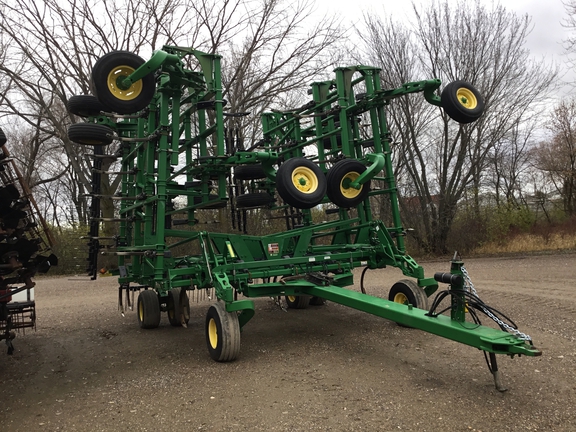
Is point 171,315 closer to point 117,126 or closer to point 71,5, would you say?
point 117,126

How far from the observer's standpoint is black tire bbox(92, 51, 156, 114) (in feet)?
19.4

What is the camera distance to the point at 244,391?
4539 mm

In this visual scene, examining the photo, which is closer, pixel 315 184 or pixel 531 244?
pixel 315 184

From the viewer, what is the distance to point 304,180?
245 inches

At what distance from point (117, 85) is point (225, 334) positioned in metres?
3.30

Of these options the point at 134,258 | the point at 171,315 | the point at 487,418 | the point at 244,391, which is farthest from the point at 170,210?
the point at 487,418

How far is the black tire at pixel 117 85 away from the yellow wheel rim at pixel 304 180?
6.81 ft

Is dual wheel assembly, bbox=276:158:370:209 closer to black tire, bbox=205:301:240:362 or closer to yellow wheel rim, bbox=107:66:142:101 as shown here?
black tire, bbox=205:301:240:362

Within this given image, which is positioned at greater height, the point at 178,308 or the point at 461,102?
the point at 461,102

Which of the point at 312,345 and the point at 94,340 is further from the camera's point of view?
the point at 94,340

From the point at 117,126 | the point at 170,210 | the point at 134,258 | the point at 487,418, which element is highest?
the point at 117,126

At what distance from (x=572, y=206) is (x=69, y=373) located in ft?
75.3

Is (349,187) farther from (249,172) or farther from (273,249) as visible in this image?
(249,172)

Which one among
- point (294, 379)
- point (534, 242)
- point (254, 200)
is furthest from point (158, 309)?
point (534, 242)
